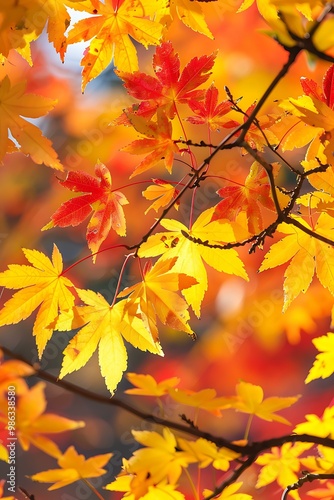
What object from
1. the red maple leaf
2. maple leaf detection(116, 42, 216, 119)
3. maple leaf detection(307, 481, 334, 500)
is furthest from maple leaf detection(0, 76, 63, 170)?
maple leaf detection(307, 481, 334, 500)

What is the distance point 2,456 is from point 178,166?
1.73 meters

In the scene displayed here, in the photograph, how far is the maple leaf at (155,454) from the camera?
72cm

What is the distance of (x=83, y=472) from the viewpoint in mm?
846

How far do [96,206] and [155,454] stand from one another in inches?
14.2

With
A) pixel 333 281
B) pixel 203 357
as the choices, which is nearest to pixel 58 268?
pixel 333 281

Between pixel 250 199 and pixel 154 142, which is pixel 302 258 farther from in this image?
pixel 154 142

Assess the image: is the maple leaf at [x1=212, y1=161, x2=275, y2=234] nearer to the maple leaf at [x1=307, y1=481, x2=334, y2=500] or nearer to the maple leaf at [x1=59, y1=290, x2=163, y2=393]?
the maple leaf at [x1=59, y1=290, x2=163, y2=393]

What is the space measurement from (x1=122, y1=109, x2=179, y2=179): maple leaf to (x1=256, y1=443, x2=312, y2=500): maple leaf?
659mm

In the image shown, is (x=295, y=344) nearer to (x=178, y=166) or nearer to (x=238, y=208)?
(x=178, y=166)

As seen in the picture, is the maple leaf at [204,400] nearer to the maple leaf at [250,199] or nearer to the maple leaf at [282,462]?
the maple leaf at [250,199]

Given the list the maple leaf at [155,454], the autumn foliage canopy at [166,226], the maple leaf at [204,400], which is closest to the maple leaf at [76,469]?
the autumn foliage canopy at [166,226]

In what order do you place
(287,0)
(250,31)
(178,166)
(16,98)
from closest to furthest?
1. (287,0)
2. (16,98)
3. (250,31)
4. (178,166)

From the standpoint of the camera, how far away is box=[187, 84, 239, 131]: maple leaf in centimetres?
Answer: 74

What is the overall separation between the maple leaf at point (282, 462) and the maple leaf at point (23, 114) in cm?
75
